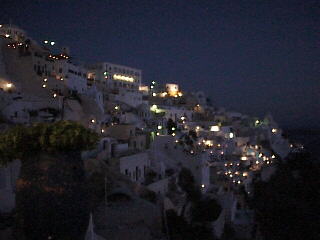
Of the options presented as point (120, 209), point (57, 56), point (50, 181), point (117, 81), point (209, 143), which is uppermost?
point (57, 56)

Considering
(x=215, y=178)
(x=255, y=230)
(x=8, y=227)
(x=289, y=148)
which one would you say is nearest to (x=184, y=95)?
(x=289, y=148)

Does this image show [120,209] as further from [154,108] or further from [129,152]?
[154,108]

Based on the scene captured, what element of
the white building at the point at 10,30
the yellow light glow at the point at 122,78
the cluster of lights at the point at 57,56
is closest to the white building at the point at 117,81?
the yellow light glow at the point at 122,78

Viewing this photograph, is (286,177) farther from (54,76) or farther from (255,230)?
(54,76)

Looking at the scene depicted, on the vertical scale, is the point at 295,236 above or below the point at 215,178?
below

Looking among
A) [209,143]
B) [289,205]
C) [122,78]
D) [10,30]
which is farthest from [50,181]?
[122,78]

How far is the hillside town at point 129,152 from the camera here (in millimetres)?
14234

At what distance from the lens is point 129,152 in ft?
72.3

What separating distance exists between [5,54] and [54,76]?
Result: 4.30 m

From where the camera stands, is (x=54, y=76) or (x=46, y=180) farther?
(x=54, y=76)

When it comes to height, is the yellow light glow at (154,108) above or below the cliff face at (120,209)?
above


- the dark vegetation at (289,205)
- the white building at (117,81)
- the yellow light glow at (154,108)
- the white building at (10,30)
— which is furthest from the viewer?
the yellow light glow at (154,108)

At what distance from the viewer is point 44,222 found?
5703 millimetres

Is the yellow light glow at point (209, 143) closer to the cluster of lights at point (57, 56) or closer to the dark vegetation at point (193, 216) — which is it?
the dark vegetation at point (193, 216)
